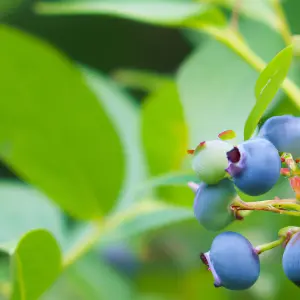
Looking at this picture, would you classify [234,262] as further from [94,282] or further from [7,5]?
[7,5]

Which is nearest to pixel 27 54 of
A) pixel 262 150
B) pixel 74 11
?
pixel 74 11

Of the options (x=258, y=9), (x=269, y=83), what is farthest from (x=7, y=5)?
(x=269, y=83)

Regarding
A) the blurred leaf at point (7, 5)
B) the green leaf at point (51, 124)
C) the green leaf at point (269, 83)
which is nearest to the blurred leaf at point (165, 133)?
the green leaf at point (51, 124)

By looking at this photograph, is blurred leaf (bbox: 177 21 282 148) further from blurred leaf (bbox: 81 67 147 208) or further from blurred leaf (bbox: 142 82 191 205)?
blurred leaf (bbox: 81 67 147 208)

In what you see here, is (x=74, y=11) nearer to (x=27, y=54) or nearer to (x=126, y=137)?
(x=27, y=54)

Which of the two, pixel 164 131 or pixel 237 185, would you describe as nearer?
pixel 237 185

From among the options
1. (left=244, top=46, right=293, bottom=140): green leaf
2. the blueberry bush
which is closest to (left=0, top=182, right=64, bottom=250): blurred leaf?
the blueberry bush
